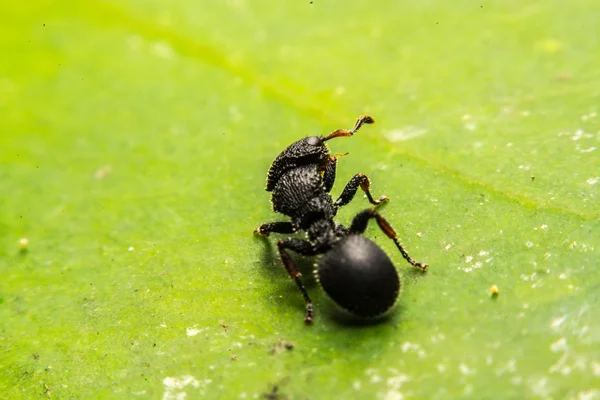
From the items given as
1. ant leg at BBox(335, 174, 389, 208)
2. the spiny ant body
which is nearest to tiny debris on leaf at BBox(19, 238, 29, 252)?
the spiny ant body

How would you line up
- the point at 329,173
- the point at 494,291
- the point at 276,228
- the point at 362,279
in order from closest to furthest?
1. the point at 362,279
2. the point at 494,291
3. the point at 276,228
4. the point at 329,173

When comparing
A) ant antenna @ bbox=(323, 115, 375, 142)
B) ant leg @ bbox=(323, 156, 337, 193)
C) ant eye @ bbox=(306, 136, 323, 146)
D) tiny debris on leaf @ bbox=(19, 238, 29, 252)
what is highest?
ant antenna @ bbox=(323, 115, 375, 142)

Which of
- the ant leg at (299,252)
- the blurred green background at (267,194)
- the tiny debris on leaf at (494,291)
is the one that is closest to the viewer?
the blurred green background at (267,194)

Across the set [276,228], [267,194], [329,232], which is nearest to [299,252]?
[329,232]

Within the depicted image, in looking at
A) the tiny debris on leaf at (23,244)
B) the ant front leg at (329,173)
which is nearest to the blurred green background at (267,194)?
the tiny debris on leaf at (23,244)

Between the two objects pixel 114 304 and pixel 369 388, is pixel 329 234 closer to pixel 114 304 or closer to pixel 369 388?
pixel 369 388

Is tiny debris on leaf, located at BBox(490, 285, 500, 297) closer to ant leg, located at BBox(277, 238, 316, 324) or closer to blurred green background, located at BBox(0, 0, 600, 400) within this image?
blurred green background, located at BBox(0, 0, 600, 400)

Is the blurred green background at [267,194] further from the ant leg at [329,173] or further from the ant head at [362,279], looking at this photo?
the ant leg at [329,173]

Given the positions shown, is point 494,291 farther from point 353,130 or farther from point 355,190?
point 353,130
